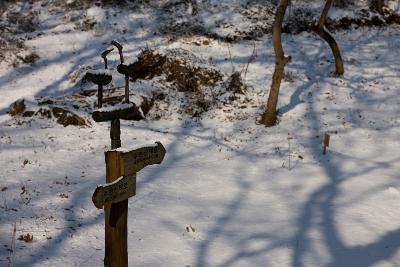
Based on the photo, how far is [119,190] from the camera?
3811 mm

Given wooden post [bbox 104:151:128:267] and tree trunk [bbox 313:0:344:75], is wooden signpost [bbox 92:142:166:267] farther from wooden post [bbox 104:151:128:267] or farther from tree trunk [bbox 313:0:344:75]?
tree trunk [bbox 313:0:344:75]

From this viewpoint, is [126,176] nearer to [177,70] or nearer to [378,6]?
[177,70]

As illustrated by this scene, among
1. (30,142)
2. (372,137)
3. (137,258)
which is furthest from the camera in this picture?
(372,137)

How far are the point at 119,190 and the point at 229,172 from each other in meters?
6.71

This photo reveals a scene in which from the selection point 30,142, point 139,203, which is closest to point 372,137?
point 139,203

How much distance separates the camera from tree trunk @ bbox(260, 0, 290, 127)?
12.0 meters

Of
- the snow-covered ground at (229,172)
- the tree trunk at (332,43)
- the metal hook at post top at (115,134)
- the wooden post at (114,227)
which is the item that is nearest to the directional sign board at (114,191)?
the wooden post at (114,227)

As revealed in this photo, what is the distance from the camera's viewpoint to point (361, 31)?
2105cm

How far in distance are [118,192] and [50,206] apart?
4.42 meters

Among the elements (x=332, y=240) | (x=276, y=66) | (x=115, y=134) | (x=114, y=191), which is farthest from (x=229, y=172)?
(x=114, y=191)

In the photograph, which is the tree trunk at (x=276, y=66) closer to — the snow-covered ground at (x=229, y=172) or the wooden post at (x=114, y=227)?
the snow-covered ground at (x=229, y=172)

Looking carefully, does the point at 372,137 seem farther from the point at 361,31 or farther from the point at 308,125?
the point at 361,31

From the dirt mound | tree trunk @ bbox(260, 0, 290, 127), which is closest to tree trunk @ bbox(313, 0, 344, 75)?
the dirt mound

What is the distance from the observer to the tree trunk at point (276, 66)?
472 inches
